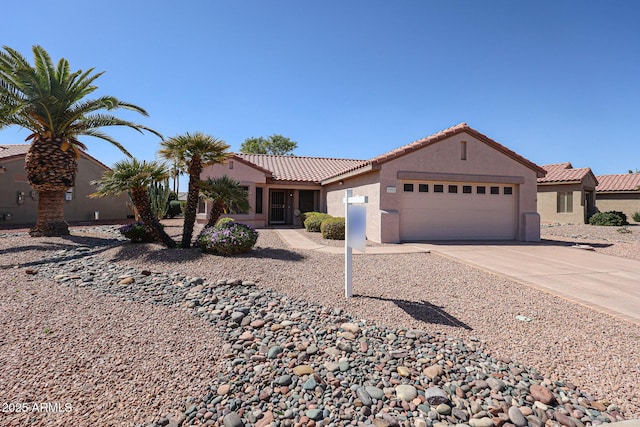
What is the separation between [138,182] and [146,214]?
106 cm

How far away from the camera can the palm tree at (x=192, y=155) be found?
29.5ft

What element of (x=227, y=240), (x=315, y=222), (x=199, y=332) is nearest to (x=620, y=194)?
(x=315, y=222)

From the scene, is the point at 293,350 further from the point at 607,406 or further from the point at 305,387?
the point at 607,406

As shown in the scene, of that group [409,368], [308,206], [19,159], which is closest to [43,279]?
[409,368]

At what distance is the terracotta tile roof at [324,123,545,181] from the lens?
11.9 metres

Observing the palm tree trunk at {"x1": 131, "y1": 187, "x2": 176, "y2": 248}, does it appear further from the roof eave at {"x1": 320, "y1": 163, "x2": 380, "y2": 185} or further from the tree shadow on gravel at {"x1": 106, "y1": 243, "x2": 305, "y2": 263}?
the roof eave at {"x1": 320, "y1": 163, "x2": 380, "y2": 185}

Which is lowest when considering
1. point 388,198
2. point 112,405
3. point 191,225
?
point 112,405

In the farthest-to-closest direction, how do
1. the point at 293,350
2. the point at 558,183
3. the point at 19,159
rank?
the point at 558,183 < the point at 19,159 < the point at 293,350

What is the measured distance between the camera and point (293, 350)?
383 centimetres

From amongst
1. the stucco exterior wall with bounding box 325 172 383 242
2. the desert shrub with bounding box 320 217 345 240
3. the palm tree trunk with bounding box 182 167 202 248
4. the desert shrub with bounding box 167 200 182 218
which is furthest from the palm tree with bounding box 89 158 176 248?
the desert shrub with bounding box 167 200 182 218

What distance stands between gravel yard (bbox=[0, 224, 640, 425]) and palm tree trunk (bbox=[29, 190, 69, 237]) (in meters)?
4.21

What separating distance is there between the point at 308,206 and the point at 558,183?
18.9 meters

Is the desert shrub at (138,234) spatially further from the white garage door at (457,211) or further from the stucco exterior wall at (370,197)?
the white garage door at (457,211)

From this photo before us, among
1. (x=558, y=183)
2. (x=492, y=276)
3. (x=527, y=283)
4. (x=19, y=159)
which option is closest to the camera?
(x=527, y=283)
